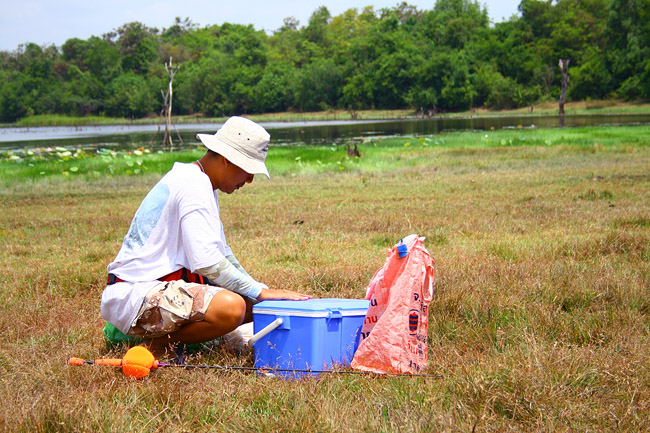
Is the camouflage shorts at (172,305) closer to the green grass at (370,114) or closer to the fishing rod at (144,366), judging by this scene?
the fishing rod at (144,366)

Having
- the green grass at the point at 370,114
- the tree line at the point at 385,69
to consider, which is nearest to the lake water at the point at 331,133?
the green grass at the point at 370,114

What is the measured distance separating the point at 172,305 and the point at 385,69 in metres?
98.4

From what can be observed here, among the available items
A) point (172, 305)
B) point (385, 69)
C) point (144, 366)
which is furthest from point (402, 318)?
point (385, 69)

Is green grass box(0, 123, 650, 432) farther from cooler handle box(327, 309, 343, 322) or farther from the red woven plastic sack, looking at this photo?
cooler handle box(327, 309, 343, 322)

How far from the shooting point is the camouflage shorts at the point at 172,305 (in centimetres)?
318

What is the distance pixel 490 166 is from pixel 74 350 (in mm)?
13086

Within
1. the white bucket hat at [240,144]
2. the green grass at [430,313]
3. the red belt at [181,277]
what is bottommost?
the green grass at [430,313]

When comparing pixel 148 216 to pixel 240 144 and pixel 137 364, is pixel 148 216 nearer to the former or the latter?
pixel 240 144

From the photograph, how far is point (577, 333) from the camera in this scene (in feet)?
11.5

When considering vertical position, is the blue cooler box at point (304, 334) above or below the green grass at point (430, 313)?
above

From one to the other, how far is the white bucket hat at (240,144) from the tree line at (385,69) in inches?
2878

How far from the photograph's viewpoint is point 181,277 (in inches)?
134

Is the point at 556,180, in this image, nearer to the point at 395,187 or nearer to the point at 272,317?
the point at 395,187

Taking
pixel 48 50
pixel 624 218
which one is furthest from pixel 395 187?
pixel 48 50
